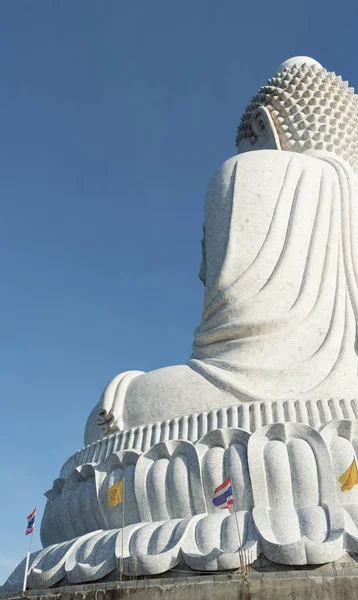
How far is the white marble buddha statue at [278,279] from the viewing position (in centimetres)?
665

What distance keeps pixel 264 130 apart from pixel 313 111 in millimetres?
816

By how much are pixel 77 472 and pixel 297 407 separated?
84.5 inches

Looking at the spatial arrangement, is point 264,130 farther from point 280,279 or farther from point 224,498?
point 224,498

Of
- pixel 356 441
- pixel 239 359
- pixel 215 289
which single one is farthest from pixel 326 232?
pixel 356 441

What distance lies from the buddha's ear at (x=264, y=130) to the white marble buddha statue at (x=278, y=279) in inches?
1.1

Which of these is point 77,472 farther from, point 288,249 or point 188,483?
point 288,249

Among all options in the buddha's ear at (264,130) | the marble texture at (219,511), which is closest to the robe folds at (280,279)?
the buddha's ear at (264,130)

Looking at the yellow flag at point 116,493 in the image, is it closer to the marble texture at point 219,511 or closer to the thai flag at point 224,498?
the marble texture at point 219,511

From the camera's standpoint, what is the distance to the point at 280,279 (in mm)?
7648

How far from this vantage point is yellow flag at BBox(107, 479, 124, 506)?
5.32 m

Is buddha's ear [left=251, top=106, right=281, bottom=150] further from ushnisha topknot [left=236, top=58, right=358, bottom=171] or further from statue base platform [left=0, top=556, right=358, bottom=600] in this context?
statue base platform [left=0, top=556, right=358, bottom=600]

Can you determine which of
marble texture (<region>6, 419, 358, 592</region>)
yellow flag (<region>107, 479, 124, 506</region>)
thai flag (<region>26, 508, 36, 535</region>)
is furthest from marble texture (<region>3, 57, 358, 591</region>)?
thai flag (<region>26, 508, 36, 535</region>)

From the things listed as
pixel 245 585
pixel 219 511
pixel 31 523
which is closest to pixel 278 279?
pixel 219 511

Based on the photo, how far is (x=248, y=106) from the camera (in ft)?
35.7
